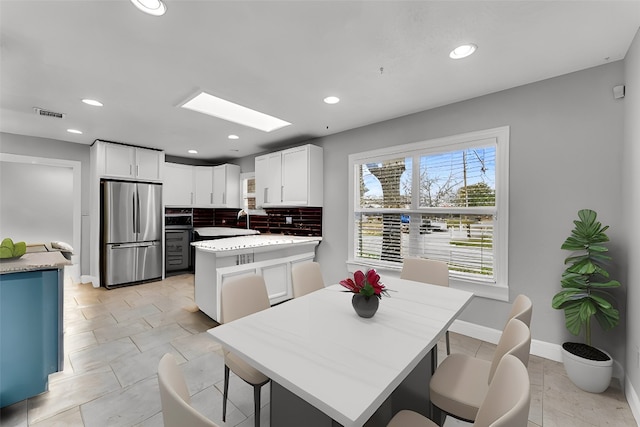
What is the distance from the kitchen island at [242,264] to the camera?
302 cm

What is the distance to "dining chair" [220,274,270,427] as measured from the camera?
1.50 meters

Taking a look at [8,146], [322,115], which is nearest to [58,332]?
[322,115]

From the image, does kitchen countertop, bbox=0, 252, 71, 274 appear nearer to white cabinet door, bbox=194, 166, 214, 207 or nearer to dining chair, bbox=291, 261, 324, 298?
dining chair, bbox=291, 261, 324, 298

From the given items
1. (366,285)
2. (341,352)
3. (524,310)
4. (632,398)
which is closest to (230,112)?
(366,285)

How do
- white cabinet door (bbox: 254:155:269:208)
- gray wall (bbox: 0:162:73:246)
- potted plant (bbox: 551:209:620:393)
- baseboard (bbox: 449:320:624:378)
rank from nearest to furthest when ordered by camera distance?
1. potted plant (bbox: 551:209:620:393)
2. baseboard (bbox: 449:320:624:378)
3. gray wall (bbox: 0:162:73:246)
4. white cabinet door (bbox: 254:155:269:208)

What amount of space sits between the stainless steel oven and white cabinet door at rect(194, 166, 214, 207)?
1.26ft

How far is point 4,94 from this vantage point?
2.73 metres

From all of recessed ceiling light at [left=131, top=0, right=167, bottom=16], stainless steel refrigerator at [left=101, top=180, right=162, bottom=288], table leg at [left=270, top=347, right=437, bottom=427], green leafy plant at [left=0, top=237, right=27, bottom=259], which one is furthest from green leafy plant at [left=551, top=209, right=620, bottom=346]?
stainless steel refrigerator at [left=101, top=180, right=162, bottom=288]

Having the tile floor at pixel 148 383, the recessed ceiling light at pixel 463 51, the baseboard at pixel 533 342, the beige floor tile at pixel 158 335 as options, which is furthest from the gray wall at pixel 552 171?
the beige floor tile at pixel 158 335

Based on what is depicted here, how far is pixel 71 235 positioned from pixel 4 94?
273 centimetres

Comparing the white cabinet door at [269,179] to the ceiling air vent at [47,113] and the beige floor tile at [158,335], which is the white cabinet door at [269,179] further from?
the ceiling air vent at [47,113]

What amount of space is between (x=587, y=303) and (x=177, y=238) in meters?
6.17

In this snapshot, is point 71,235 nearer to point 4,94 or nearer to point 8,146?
point 8,146

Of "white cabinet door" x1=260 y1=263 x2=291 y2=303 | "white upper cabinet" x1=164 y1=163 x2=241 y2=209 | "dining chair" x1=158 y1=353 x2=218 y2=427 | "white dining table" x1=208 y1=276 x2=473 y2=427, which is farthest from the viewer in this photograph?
"white upper cabinet" x1=164 y1=163 x2=241 y2=209
